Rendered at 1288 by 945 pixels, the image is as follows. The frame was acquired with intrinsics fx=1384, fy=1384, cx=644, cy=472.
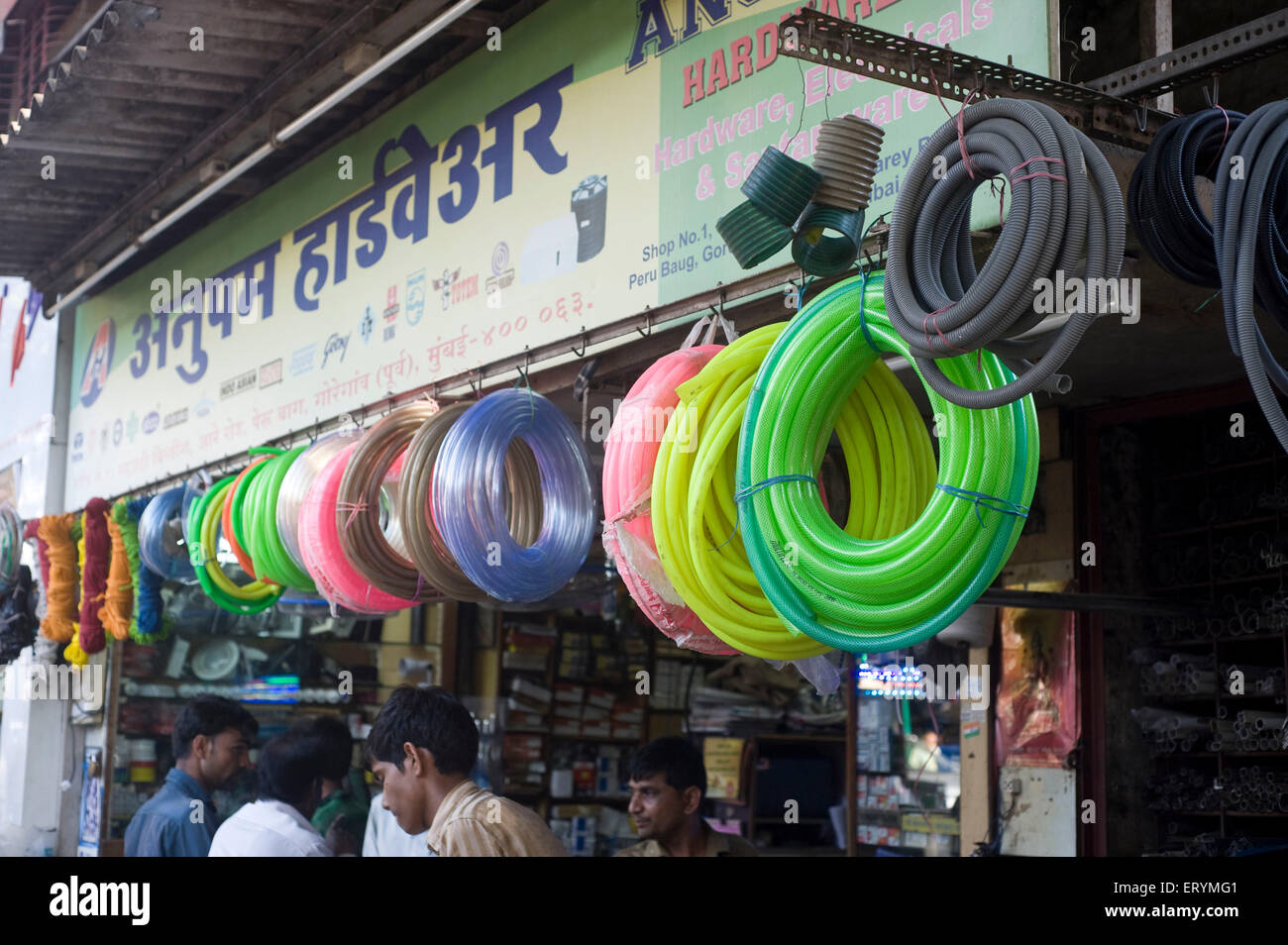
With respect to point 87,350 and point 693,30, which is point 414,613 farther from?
point 693,30

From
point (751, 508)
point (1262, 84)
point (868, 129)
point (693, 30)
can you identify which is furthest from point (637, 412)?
point (1262, 84)

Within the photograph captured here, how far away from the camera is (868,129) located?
325 centimetres

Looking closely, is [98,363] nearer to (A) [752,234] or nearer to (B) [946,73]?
(A) [752,234]

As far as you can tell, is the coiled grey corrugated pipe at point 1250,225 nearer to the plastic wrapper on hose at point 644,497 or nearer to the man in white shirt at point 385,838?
→ the plastic wrapper on hose at point 644,497

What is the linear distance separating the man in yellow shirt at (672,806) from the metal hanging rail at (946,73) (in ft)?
9.90

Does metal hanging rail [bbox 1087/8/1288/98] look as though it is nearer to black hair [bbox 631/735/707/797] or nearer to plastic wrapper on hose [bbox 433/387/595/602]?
plastic wrapper on hose [bbox 433/387/595/602]

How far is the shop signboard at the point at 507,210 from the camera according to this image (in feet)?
13.3

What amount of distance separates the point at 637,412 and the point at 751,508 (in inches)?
23.4

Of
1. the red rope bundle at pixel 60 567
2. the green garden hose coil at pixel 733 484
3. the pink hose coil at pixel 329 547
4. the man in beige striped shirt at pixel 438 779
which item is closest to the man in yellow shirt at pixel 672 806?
the man in beige striped shirt at pixel 438 779

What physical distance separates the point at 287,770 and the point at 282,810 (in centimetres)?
33

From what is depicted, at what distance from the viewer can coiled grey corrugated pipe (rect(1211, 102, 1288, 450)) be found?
2453mm

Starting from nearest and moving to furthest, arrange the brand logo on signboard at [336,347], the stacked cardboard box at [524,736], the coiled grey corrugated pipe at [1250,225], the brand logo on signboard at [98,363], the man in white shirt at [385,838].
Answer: the coiled grey corrugated pipe at [1250,225], the man in white shirt at [385,838], the brand logo on signboard at [336,347], the stacked cardboard box at [524,736], the brand logo on signboard at [98,363]

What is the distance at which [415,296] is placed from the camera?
5.97 meters
